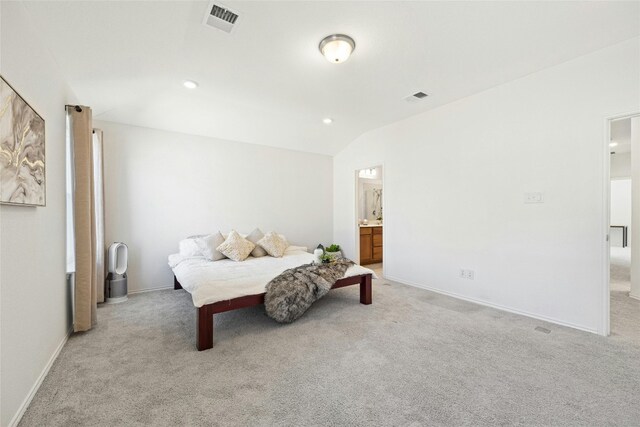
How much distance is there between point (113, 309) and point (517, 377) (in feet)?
13.1

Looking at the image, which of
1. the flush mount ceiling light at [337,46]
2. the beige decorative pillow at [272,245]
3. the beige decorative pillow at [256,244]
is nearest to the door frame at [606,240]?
the flush mount ceiling light at [337,46]

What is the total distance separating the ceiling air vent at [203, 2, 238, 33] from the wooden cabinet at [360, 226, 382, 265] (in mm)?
4210

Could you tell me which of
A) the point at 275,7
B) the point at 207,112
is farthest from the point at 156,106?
the point at 275,7

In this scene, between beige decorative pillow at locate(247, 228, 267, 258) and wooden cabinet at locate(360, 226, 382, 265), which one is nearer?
beige decorative pillow at locate(247, 228, 267, 258)

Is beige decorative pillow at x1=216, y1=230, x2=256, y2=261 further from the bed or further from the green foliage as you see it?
the green foliage

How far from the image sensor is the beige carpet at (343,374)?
1.53 m

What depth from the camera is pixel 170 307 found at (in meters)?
3.25

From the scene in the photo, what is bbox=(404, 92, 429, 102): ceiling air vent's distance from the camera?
134 inches

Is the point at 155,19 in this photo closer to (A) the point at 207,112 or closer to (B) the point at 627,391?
(A) the point at 207,112

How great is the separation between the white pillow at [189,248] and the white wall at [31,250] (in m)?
1.44

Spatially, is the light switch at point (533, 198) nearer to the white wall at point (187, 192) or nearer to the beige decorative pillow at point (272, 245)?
the beige decorative pillow at point (272, 245)

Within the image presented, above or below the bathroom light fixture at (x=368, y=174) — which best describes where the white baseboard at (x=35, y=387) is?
below

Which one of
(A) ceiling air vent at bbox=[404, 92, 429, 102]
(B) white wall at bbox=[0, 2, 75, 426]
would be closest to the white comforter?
(B) white wall at bbox=[0, 2, 75, 426]

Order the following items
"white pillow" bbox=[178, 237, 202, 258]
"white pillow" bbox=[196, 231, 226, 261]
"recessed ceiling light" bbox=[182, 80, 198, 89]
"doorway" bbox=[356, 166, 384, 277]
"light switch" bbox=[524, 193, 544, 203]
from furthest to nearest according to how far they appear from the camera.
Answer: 1. "doorway" bbox=[356, 166, 384, 277]
2. "white pillow" bbox=[178, 237, 202, 258]
3. "white pillow" bbox=[196, 231, 226, 261]
4. "recessed ceiling light" bbox=[182, 80, 198, 89]
5. "light switch" bbox=[524, 193, 544, 203]
